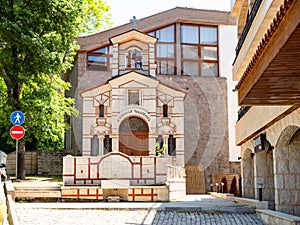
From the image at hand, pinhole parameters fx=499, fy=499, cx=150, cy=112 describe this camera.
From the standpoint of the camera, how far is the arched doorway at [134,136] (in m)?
29.6

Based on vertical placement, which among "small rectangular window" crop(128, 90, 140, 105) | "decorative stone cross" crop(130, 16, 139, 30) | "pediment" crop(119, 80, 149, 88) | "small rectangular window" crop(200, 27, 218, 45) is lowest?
"small rectangular window" crop(128, 90, 140, 105)

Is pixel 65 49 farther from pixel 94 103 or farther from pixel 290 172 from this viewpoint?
pixel 290 172

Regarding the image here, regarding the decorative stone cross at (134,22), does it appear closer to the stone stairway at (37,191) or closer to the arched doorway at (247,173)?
the arched doorway at (247,173)

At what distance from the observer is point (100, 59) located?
113 feet

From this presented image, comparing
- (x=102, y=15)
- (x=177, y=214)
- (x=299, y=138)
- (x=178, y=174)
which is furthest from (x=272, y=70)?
(x=102, y=15)

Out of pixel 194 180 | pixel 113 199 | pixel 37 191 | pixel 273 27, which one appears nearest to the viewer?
pixel 273 27

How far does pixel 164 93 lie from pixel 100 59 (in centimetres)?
666

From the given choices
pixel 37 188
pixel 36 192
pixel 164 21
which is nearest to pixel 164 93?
pixel 164 21

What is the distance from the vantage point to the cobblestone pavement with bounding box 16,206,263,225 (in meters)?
13.4

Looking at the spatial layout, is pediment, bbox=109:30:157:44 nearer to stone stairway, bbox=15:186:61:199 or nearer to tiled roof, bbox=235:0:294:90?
stone stairway, bbox=15:186:61:199

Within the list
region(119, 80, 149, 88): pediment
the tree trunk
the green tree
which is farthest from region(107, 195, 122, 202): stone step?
region(119, 80, 149, 88): pediment

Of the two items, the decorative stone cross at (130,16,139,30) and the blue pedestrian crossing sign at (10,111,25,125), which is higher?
the decorative stone cross at (130,16,139,30)

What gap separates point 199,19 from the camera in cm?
3575

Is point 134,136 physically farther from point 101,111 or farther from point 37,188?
point 37,188
